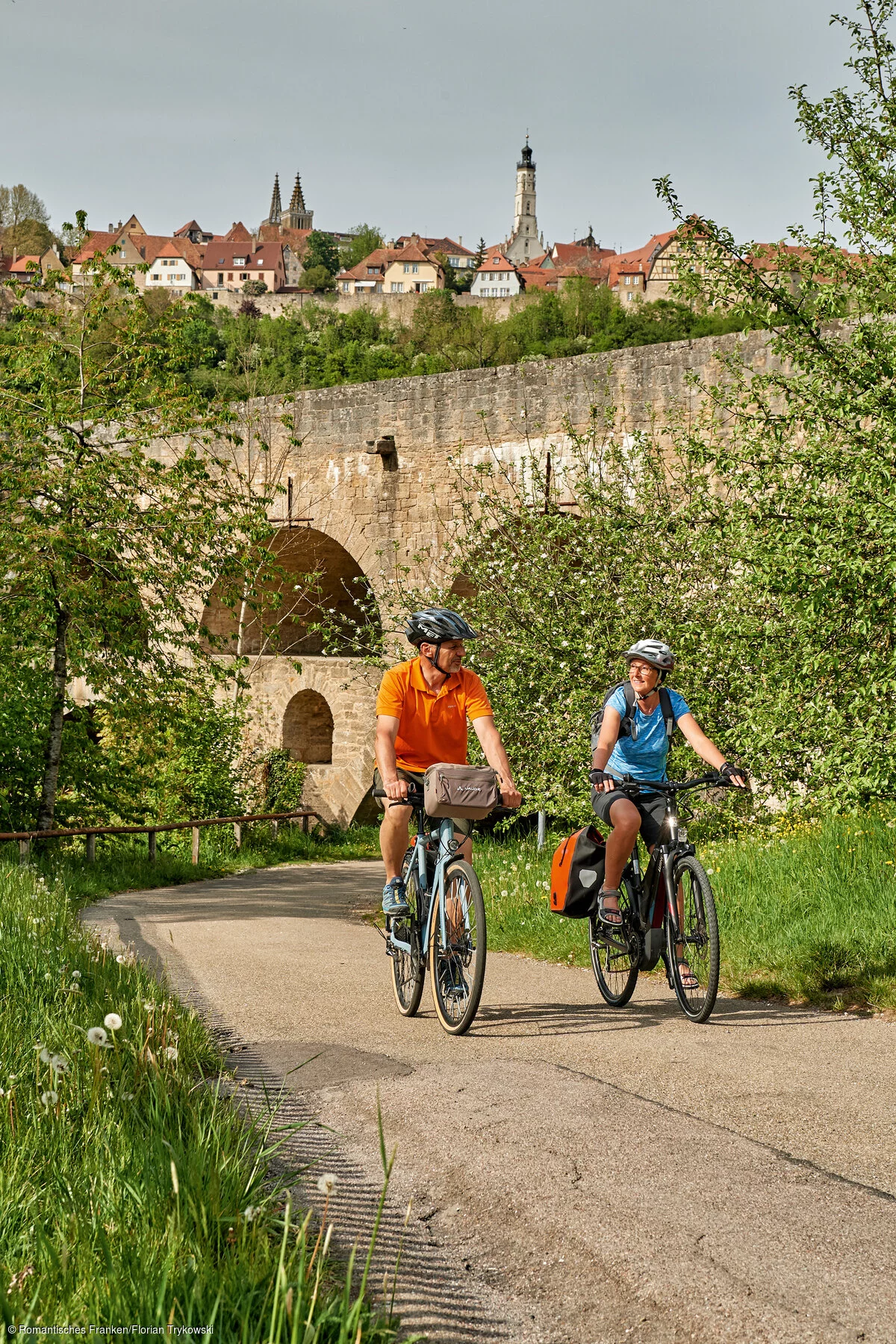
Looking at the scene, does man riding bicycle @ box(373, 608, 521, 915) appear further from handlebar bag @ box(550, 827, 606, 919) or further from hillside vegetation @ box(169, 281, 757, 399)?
hillside vegetation @ box(169, 281, 757, 399)

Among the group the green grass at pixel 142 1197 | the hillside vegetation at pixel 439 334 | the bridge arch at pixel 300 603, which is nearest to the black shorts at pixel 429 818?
the green grass at pixel 142 1197

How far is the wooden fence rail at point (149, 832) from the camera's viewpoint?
1095 cm

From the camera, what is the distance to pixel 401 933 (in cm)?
518

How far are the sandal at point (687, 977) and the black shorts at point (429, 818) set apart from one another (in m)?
0.97

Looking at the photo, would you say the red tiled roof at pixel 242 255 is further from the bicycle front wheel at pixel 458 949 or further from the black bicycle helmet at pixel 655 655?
the bicycle front wheel at pixel 458 949

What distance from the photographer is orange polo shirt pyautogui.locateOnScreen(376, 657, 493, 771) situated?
520 cm

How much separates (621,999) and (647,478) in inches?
252

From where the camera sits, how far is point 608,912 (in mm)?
5301

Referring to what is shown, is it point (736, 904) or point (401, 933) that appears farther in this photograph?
point (736, 904)

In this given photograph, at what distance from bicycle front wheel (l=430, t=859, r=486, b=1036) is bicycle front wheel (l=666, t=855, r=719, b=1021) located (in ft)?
2.76

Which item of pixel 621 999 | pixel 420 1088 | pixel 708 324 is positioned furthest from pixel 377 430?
pixel 708 324

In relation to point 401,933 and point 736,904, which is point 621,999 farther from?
point 736,904

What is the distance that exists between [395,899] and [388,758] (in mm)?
599

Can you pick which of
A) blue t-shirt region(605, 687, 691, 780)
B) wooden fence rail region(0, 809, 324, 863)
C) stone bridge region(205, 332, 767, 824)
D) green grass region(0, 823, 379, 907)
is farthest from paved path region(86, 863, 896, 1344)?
stone bridge region(205, 332, 767, 824)
